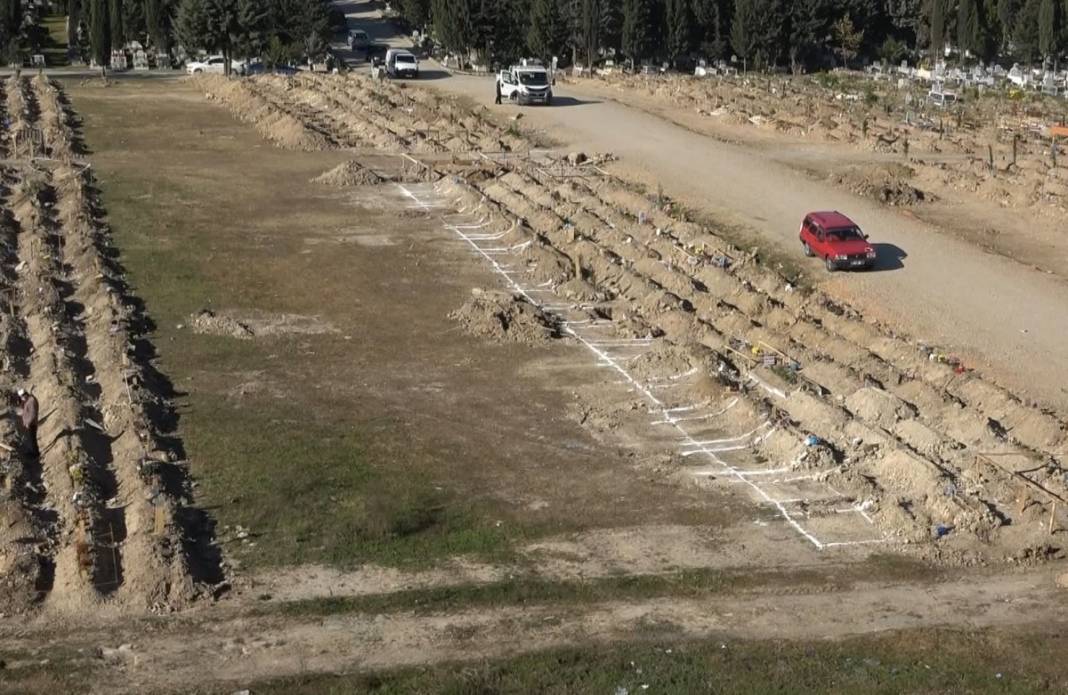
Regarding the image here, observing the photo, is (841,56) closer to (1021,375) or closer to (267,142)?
(267,142)

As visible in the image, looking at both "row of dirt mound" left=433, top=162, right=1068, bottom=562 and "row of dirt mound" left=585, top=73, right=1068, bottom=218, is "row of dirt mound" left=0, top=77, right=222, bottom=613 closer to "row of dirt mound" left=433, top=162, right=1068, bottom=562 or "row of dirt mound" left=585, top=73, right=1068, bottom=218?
"row of dirt mound" left=433, top=162, right=1068, bottom=562

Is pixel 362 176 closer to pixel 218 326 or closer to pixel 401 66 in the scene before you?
pixel 218 326

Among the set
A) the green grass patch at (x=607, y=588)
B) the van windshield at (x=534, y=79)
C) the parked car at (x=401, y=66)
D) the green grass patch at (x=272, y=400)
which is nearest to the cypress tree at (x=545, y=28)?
the parked car at (x=401, y=66)

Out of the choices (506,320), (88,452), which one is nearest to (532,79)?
(506,320)

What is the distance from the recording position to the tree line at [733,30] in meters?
92.8

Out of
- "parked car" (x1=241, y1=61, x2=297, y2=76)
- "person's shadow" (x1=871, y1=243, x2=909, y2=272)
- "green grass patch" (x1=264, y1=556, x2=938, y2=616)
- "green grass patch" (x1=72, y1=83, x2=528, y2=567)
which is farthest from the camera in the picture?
"parked car" (x1=241, y1=61, x2=297, y2=76)

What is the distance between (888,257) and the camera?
133ft

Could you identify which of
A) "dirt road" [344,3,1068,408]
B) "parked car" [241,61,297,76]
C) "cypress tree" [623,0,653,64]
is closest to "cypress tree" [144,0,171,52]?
"parked car" [241,61,297,76]

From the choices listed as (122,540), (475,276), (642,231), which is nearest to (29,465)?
(122,540)

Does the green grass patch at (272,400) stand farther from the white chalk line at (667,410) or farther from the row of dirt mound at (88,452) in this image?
the white chalk line at (667,410)

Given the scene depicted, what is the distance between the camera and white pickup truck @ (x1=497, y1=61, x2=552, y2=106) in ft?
232

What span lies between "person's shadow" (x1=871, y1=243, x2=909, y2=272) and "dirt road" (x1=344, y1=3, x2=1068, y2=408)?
5cm

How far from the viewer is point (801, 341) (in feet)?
111

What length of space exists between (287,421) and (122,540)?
611 centimetres
